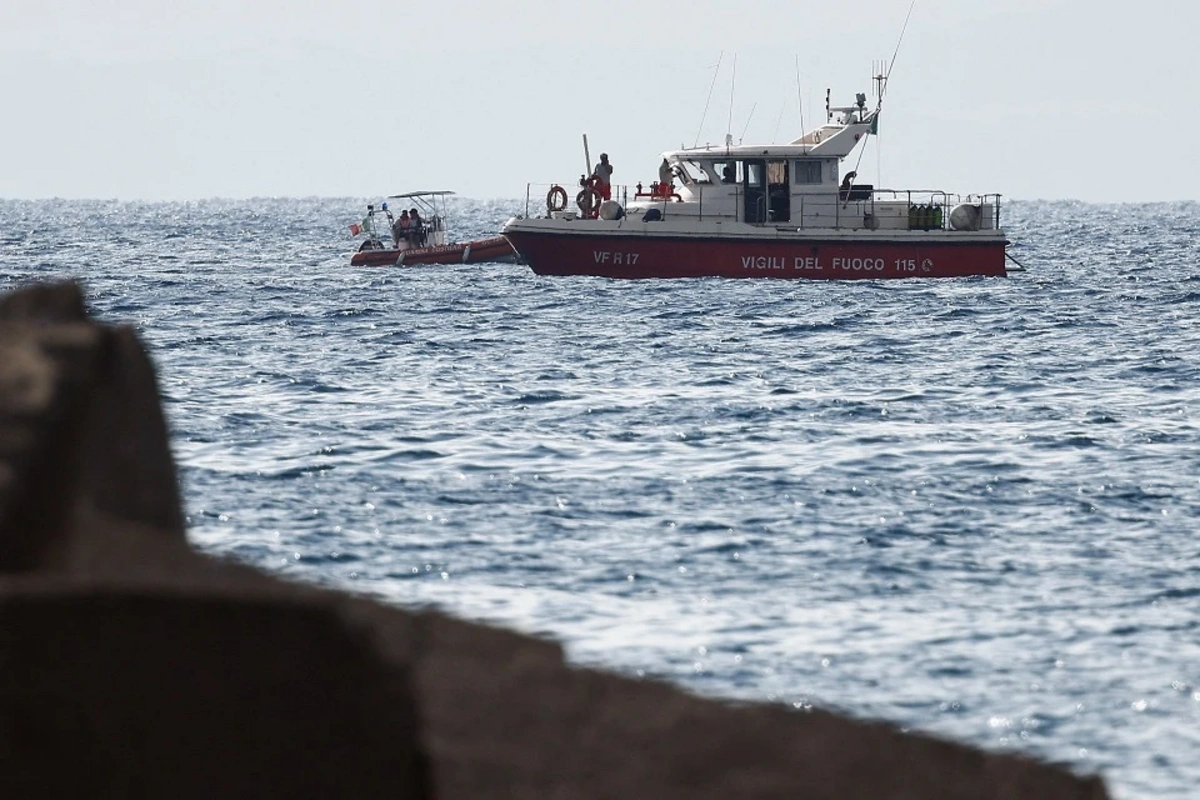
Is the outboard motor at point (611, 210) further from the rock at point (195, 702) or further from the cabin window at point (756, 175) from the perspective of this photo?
the rock at point (195, 702)

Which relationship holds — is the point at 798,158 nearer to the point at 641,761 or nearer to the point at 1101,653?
the point at 1101,653

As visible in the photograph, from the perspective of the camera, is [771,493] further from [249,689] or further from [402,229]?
[402,229]

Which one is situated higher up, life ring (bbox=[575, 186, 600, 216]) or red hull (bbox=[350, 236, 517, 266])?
life ring (bbox=[575, 186, 600, 216])

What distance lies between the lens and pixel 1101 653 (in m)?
9.39

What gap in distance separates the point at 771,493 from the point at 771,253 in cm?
2188

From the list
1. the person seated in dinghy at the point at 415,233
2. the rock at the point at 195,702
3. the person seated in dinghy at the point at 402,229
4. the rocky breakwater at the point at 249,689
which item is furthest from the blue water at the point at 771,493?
the person seated in dinghy at the point at 402,229

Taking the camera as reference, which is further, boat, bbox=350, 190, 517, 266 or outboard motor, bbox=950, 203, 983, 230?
boat, bbox=350, 190, 517, 266

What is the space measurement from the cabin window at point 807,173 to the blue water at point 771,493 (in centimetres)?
411

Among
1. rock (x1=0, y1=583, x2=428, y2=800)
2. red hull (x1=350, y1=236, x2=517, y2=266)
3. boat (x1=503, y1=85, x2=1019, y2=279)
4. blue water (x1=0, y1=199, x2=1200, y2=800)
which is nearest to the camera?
rock (x1=0, y1=583, x2=428, y2=800)

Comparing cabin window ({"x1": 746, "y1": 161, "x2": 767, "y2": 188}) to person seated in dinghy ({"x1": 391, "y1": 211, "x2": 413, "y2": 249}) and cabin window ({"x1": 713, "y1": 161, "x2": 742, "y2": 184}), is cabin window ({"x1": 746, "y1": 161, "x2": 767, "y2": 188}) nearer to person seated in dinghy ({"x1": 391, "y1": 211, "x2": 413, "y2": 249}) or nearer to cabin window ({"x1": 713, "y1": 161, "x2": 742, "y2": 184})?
cabin window ({"x1": 713, "y1": 161, "x2": 742, "y2": 184})

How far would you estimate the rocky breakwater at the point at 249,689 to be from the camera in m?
2.20

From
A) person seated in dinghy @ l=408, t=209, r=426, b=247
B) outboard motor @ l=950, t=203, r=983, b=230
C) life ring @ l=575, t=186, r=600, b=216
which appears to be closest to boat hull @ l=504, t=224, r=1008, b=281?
outboard motor @ l=950, t=203, r=983, b=230

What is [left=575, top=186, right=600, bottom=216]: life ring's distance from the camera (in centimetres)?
3728

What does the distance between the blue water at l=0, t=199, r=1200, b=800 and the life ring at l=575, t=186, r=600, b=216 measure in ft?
15.9
